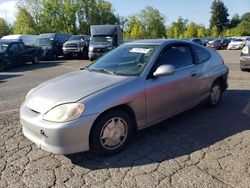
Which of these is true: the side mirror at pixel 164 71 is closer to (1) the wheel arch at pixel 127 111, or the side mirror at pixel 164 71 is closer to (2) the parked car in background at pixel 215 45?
(1) the wheel arch at pixel 127 111

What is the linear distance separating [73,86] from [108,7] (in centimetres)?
5774

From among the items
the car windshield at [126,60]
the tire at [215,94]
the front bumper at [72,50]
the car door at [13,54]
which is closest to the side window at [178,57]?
the car windshield at [126,60]

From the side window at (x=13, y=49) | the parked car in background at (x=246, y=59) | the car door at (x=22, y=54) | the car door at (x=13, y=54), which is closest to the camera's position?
the parked car in background at (x=246, y=59)

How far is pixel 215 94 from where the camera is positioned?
18.9 feet

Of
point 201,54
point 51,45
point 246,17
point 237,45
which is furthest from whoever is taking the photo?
point 246,17

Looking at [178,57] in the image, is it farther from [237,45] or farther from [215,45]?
[215,45]

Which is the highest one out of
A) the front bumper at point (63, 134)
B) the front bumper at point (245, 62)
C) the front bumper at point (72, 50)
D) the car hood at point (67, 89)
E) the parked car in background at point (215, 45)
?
the car hood at point (67, 89)

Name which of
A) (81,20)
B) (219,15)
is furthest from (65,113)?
(219,15)

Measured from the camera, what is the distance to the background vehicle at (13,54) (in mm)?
14672

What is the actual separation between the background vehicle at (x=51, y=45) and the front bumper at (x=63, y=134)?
18239 millimetres

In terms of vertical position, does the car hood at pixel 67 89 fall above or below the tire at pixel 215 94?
above

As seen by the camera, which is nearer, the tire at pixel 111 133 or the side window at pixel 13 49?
the tire at pixel 111 133

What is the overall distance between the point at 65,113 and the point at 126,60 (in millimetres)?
1603

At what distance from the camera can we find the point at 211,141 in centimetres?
411
